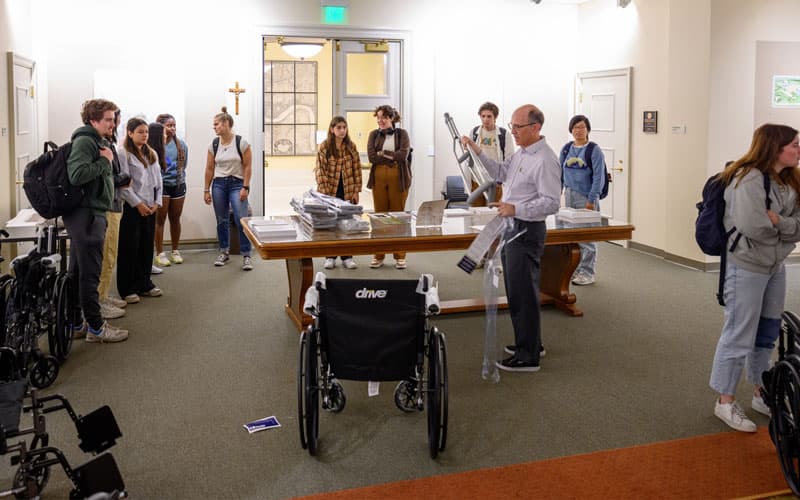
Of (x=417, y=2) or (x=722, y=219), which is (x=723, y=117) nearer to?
(x=417, y=2)

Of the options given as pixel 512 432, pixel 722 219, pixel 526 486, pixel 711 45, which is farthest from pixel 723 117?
pixel 526 486

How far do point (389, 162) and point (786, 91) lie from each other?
4061 millimetres

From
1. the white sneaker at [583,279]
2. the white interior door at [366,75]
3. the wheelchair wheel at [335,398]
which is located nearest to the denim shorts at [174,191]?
the white interior door at [366,75]

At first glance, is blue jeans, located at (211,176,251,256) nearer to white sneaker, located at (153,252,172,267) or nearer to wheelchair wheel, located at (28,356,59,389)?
white sneaker, located at (153,252,172,267)

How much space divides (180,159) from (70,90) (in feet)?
5.32

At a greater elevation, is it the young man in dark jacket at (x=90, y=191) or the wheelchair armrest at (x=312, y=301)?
the young man in dark jacket at (x=90, y=191)

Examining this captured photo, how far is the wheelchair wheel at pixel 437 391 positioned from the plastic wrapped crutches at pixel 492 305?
41.9 inches

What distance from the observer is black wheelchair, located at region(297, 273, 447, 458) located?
3.80 metres

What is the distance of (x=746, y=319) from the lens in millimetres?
4004

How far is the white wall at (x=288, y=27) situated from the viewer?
29.9 feet

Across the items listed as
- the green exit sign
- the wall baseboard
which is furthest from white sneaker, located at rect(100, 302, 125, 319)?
the wall baseboard

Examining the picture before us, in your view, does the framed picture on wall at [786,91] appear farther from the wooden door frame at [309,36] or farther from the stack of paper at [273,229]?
the stack of paper at [273,229]

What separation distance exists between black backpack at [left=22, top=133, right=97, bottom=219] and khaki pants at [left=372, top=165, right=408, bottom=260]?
364 cm

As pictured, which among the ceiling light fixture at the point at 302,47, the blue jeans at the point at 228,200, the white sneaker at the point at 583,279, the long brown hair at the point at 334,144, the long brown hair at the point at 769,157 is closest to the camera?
the long brown hair at the point at 769,157
